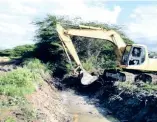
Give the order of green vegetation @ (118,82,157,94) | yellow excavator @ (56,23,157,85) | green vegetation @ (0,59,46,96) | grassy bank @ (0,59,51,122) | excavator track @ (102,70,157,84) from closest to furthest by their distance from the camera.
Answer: grassy bank @ (0,59,51,122) < green vegetation @ (0,59,46,96) < green vegetation @ (118,82,157,94) < excavator track @ (102,70,157,84) < yellow excavator @ (56,23,157,85)

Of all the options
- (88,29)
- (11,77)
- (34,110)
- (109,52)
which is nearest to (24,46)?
(109,52)

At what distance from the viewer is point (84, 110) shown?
65.3 ft

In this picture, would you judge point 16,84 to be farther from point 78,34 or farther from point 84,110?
point 78,34

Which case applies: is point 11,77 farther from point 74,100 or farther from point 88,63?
point 88,63

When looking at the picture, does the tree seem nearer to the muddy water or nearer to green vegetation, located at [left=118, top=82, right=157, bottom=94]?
the muddy water

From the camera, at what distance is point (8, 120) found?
12.2 metres

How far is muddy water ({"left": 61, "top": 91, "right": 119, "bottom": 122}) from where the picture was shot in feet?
59.3

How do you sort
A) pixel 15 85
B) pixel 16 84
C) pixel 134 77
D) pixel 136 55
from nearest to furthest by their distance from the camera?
1. pixel 15 85
2. pixel 16 84
3. pixel 134 77
4. pixel 136 55

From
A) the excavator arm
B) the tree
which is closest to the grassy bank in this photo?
the excavator arm

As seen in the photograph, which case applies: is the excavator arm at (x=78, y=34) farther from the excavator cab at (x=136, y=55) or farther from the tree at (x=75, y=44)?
the tree at (x=75, y=44)

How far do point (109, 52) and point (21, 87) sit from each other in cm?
1567

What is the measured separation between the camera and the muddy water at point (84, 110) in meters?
18.1

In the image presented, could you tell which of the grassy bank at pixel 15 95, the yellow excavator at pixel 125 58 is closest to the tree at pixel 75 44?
the yellow excavator at pixel 125 58

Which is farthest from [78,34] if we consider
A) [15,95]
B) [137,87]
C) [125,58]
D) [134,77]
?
[15,95]
